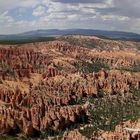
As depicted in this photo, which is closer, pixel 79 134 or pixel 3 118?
pixel 79 134

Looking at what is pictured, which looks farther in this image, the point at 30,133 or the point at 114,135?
the point at 30,133

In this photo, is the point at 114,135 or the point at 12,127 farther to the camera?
the point at 12,127

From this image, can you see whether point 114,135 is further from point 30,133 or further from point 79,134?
point 30,133

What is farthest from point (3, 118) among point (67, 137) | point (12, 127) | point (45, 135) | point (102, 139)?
point (102, 139)

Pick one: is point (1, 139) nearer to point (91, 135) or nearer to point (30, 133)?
point (30, 133)

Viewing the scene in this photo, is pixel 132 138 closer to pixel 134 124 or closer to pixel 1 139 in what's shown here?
pixel 134 124

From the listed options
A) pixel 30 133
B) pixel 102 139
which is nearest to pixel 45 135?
pixel 30 133

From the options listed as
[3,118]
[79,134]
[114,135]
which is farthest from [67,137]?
[3,118]
